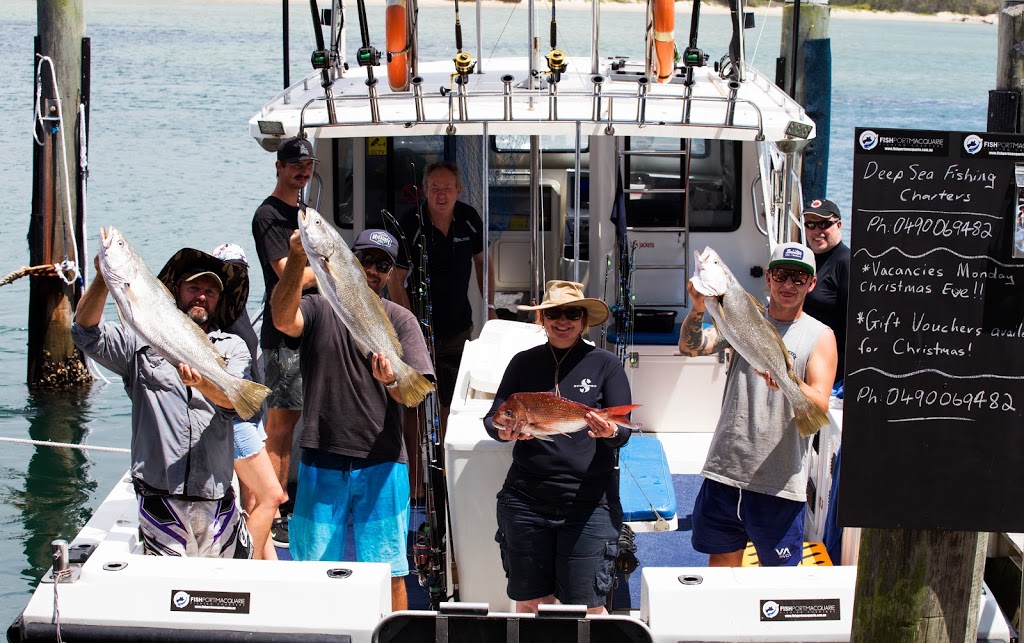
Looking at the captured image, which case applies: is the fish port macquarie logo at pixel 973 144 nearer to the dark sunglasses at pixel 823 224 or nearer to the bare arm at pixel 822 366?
the bare arm at pixel 822 366

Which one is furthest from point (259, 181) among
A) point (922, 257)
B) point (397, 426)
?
point (922, 257)

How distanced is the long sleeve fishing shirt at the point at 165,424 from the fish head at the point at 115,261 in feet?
1.54

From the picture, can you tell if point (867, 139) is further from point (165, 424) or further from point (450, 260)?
point (450, 260)

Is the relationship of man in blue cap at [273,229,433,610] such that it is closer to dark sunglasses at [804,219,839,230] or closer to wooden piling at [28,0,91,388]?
dark sunglasses at [804,219,839,230]

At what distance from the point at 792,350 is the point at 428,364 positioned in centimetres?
135

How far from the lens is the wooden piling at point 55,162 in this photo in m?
10.8

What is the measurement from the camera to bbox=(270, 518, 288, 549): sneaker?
5676 mm

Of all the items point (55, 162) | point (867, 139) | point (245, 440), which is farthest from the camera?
point (55, 162)

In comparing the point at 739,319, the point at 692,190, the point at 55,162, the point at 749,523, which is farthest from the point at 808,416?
the point at 55,162

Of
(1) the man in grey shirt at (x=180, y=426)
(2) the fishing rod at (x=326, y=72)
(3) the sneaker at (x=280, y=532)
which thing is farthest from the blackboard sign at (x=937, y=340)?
(3) the sneaker at (x=280, y=532)

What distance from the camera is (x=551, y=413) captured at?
400cm

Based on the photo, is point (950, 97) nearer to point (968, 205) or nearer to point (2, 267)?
point (2, 267)

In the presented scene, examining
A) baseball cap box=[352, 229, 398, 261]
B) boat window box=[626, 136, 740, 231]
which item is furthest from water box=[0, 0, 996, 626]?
baseball cap box=[352, 229, 398, 261]

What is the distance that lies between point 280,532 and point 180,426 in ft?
5.24
